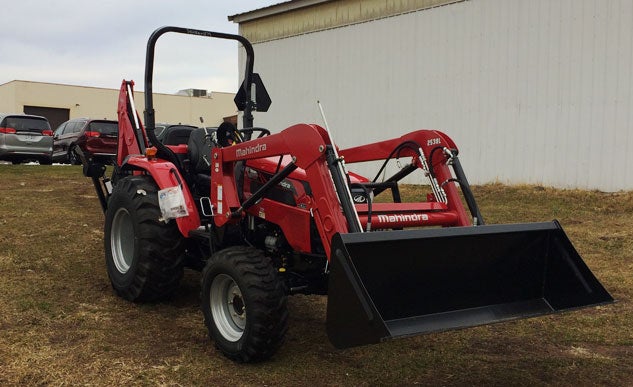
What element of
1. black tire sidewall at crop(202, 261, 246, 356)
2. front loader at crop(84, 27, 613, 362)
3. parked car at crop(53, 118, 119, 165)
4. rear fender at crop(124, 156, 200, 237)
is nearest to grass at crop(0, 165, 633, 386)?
black tire sidewall at crop(202, 261, 246, 356)

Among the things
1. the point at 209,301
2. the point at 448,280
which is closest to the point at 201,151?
the point at 209,301

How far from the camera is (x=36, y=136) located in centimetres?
1733

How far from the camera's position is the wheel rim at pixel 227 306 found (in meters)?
3.95

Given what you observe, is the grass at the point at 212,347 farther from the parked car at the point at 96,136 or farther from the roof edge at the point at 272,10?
the roof edge at the point at 272,10

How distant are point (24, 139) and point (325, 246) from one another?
52.5 ft

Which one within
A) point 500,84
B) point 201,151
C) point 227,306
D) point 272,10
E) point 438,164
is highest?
point 272,10

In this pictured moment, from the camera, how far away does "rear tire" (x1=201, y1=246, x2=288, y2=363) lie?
143 inches

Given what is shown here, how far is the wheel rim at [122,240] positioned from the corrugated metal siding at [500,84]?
30.0 feet

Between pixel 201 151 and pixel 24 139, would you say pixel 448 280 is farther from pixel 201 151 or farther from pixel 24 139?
pixel 24 139

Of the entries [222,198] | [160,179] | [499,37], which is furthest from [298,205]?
[499,37]

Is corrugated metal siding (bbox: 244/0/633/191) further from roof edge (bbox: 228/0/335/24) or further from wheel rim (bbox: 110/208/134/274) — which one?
wheel rim (bbox: 110/208/134/274)

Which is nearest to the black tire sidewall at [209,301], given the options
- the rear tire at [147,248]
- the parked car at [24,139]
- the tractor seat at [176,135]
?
the rear tire at [147,248]

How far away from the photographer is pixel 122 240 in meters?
5.41

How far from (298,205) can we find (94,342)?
168cm
